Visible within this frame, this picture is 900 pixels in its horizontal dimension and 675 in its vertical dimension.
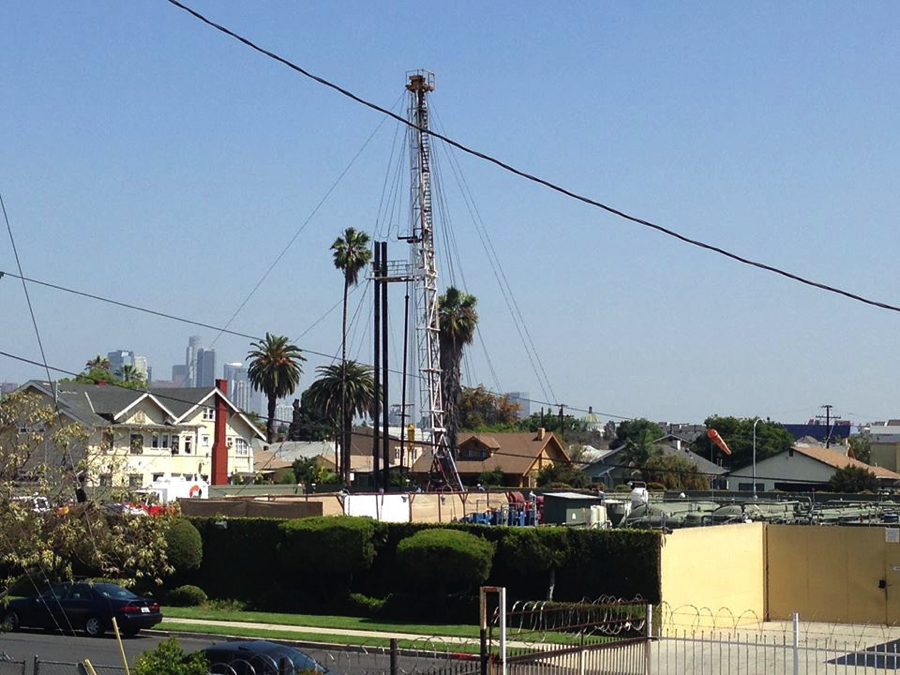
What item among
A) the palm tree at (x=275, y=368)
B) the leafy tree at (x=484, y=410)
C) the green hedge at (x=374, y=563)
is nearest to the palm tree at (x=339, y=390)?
the palm tree at (x=275, y=368)

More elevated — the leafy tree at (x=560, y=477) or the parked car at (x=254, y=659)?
the leafy tree at (x=560, y=477)

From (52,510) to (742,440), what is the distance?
366ft

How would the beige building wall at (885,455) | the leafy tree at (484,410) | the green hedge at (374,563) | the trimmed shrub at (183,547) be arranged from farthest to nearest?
the leafy tree at (484,410), the beige building wall at (885,455), the trimmed shrub at (183,547), the green hedge at (374,563)

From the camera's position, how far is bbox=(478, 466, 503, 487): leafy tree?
97500 mm

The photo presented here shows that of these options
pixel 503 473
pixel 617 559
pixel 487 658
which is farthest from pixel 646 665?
pixel 503 473

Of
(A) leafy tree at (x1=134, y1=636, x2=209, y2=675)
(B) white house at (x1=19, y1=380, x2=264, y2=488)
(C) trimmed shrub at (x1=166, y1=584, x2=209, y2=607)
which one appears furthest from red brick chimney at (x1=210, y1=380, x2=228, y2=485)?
(A) leafy tree at (x1=134, y1=636, x2=209, y2=675)

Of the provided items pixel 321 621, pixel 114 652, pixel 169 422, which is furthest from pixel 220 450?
pixel 114 652

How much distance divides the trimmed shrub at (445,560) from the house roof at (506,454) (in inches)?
2350

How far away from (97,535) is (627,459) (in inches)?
3316

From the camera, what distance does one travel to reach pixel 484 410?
160 meters

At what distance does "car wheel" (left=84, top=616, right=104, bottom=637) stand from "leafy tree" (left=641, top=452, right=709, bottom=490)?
60.2 m

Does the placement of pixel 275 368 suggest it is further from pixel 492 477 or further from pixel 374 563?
pixel 374 563

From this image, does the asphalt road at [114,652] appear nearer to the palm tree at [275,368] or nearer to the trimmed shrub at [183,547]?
the trimmed shrub at [183,547]

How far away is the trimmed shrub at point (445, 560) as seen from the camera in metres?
36.2
